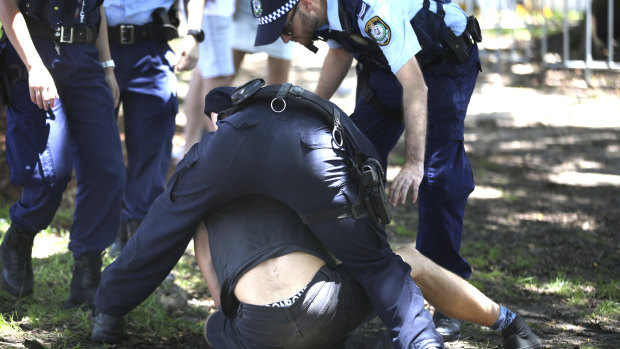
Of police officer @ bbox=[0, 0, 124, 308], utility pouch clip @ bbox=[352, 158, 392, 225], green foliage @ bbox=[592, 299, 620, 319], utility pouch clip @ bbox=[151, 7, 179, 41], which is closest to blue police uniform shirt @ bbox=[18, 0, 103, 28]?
police officer @ bbox=[0, 0, 124, 308]

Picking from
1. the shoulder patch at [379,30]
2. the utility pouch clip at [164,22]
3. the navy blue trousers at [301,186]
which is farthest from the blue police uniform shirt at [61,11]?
the shoulder patch at [379,30]

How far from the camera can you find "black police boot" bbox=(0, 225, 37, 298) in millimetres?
3582

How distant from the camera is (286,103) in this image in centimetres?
264

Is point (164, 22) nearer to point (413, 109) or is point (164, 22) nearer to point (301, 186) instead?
point (413, 109)

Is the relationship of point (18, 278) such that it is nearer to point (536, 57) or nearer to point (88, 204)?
point (88, 204)

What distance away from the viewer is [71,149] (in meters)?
3.46

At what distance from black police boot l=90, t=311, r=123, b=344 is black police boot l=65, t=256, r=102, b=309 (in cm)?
41

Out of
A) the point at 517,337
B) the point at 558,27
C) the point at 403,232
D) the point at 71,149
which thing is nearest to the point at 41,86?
the point at 71,149

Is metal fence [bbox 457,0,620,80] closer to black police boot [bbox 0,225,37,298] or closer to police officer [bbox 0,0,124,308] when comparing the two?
police officer [bbox 0,0,124,308]

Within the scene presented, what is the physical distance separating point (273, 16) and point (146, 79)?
51.2 inches

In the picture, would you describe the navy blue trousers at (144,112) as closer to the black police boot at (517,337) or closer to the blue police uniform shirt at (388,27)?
the blue police uniform shirt at (388,27)

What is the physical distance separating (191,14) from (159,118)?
0.58 meters

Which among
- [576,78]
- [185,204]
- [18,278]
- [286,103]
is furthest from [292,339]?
[576,78]

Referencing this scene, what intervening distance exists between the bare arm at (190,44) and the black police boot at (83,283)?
1.12 m
